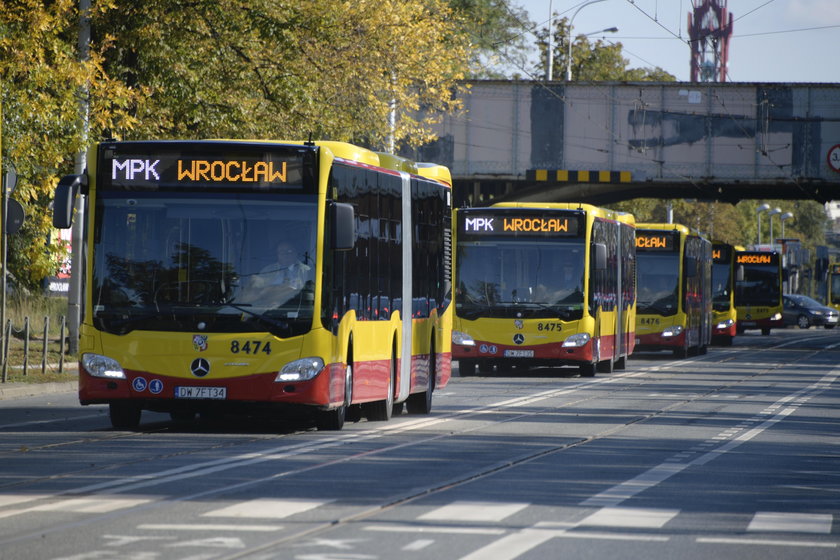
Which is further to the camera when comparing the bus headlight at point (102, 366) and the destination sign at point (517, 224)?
the destination sign at point (517, 224)

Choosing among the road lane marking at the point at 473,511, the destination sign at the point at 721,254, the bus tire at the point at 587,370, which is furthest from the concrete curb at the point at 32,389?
the destination sign at the point at 721,254

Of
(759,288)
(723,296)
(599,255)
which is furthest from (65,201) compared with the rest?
(759,288)

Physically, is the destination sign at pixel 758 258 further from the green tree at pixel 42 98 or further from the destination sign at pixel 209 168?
the destination sign at pixel 209 168

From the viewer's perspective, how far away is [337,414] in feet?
57.7

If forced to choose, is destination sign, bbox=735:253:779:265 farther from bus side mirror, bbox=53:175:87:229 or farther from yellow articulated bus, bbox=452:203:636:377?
bus side mirror, bbox=53:175:87:229

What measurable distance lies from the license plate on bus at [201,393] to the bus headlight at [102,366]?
1.84 ft

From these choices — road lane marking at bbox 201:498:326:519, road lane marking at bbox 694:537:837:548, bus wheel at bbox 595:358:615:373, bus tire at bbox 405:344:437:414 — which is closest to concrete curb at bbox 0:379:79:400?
A: bus tire at bbox 405:344:437:414

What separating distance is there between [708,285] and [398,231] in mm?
30688

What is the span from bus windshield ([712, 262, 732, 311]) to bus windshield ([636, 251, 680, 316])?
43.9 ft

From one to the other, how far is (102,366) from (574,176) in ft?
144

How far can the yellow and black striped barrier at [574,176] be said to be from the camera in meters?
58.3

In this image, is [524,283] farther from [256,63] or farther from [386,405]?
[386,405]

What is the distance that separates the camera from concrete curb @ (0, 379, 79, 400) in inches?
924

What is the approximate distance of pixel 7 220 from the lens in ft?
77.6
